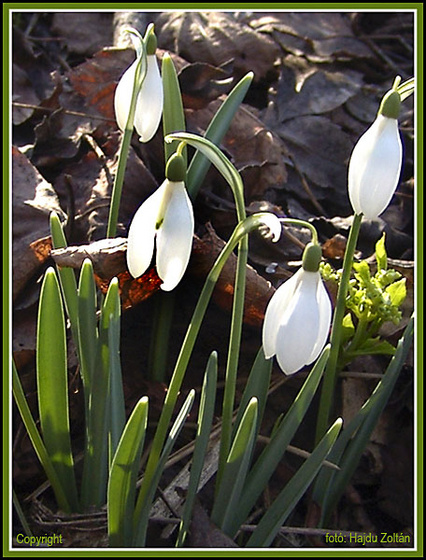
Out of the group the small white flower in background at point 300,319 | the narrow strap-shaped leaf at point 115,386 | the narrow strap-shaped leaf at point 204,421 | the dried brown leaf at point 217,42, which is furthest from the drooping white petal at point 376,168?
the dried brown leaf at point 217,42

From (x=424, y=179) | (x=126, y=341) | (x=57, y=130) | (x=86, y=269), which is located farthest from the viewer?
(x=57, y=130)

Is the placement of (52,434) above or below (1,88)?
below

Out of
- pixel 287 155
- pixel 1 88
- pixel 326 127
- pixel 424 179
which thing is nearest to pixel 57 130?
pixel 1 88

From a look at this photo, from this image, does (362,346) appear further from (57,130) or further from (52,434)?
(57,130)

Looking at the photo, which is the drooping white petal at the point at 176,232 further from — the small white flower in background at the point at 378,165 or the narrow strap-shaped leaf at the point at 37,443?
the narrow strap-shaped leaf at the point at 37,443

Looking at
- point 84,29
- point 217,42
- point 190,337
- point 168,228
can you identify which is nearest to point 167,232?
point 168,228

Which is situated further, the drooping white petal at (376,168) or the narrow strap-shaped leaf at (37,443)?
the narrow strap-shaped leaf at (37,443)

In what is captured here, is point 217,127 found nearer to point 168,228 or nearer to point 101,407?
point 168,228

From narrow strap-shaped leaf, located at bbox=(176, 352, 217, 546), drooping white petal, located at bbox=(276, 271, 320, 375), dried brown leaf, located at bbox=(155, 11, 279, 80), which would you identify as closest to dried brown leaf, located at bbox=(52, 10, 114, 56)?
dried brown leaf, located at bbox=(155, 11, 279, 80)
